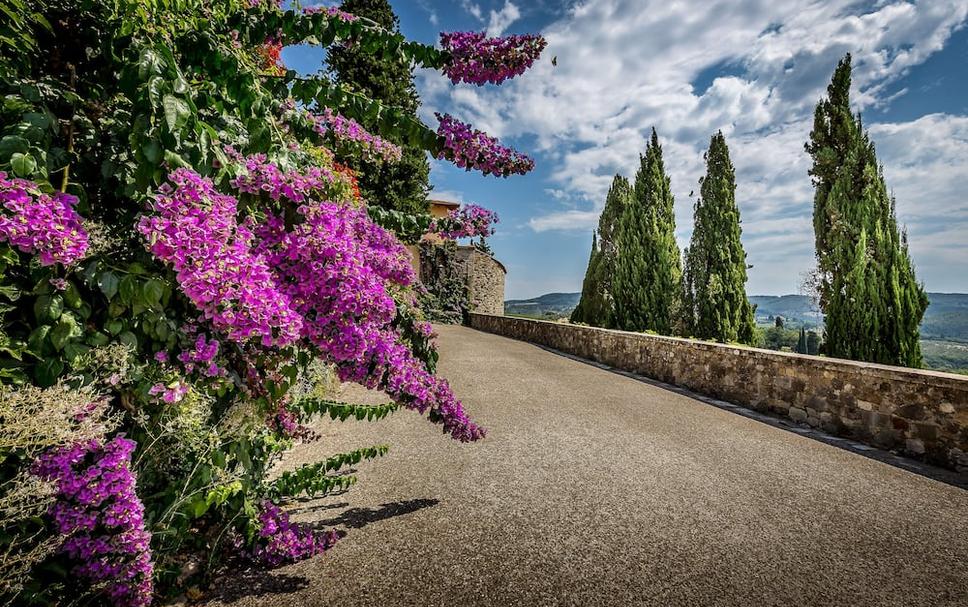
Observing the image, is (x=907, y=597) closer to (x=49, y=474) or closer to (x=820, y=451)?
(x=820, y=451)

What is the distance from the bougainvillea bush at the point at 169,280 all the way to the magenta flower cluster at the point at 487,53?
0.05ft

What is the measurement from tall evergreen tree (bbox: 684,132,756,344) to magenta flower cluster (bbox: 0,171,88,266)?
51.2ft

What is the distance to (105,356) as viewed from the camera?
68.4 inches

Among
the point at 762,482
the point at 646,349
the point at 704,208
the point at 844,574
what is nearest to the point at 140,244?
the point at 844,574

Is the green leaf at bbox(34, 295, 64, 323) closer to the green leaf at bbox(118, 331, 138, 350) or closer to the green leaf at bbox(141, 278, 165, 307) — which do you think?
the green leaf at bbox(118, 331, 138, 350)

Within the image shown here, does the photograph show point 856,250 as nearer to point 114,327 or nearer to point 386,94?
point 114,327

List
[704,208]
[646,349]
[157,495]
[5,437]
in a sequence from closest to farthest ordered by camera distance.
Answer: [5,437] < [157,495] < [646,349] < [704,208]

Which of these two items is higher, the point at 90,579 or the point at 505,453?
the point at 90,579

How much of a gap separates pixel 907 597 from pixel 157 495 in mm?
4131

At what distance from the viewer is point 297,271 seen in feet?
6.88

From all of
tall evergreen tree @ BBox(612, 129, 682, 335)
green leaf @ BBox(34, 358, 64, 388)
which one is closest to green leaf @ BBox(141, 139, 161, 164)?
green leaf @ BBox(34, 358, 64, 388)

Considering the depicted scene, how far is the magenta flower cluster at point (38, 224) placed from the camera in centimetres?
140

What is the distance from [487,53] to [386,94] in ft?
57.2

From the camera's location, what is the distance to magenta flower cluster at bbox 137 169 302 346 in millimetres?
1576
